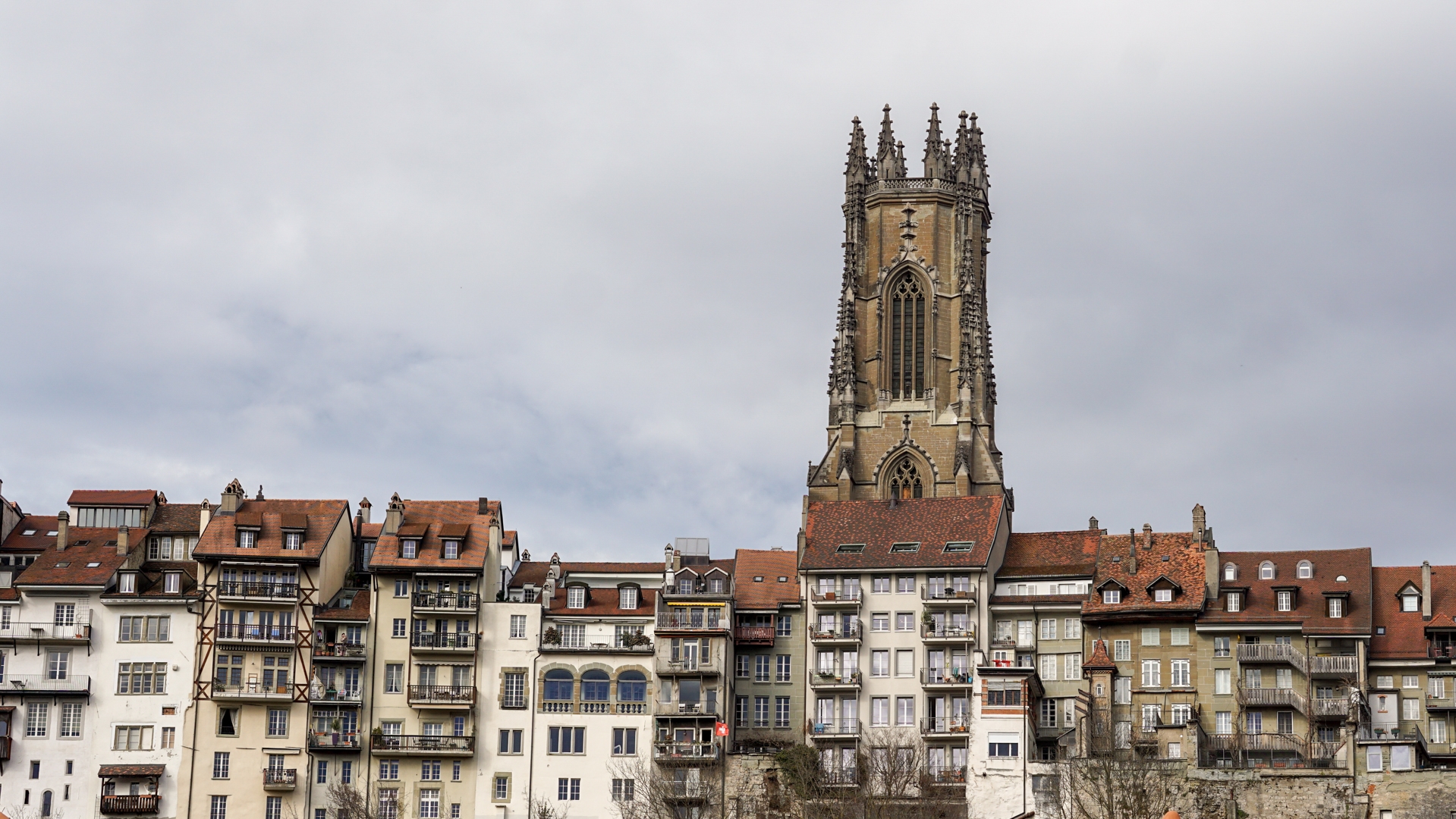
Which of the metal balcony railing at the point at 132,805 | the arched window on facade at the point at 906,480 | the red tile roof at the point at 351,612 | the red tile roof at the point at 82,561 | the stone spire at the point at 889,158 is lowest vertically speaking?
the metal balcony railing at the point at 132,805

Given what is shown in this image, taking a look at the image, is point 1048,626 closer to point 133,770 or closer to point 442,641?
point 442,641

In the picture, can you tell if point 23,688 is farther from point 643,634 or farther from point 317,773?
point 643,634

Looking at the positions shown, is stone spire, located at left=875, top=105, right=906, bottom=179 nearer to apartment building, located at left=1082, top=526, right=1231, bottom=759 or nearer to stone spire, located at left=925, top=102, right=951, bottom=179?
stone spire, located at left=925, top=102, right=951, bottom=179

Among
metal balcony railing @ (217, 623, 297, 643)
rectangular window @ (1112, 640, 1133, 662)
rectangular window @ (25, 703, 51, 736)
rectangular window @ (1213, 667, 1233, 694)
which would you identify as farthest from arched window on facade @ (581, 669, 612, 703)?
rectangular window @ (1213, 667, 1233, 694)

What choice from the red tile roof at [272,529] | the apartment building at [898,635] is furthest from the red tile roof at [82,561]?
the apartment building at [898,635]

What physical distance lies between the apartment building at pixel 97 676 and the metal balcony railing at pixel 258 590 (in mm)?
1677

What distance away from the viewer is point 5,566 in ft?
462

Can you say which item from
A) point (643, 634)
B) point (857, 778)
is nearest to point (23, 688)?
point (643, 634)

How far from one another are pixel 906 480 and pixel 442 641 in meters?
39.4

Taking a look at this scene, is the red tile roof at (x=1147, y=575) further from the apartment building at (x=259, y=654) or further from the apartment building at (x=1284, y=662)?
the apartment building at (x=259, y=654)

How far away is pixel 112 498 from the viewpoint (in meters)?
145

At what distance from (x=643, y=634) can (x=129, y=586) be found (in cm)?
2640

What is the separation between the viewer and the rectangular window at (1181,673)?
13138 cm

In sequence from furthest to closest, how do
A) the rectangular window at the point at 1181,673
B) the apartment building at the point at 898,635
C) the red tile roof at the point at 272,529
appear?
the red tile roof at the point at 272,529 < the apartment building at the point at 898,635 < the rectangular window at the point at 1181,673
